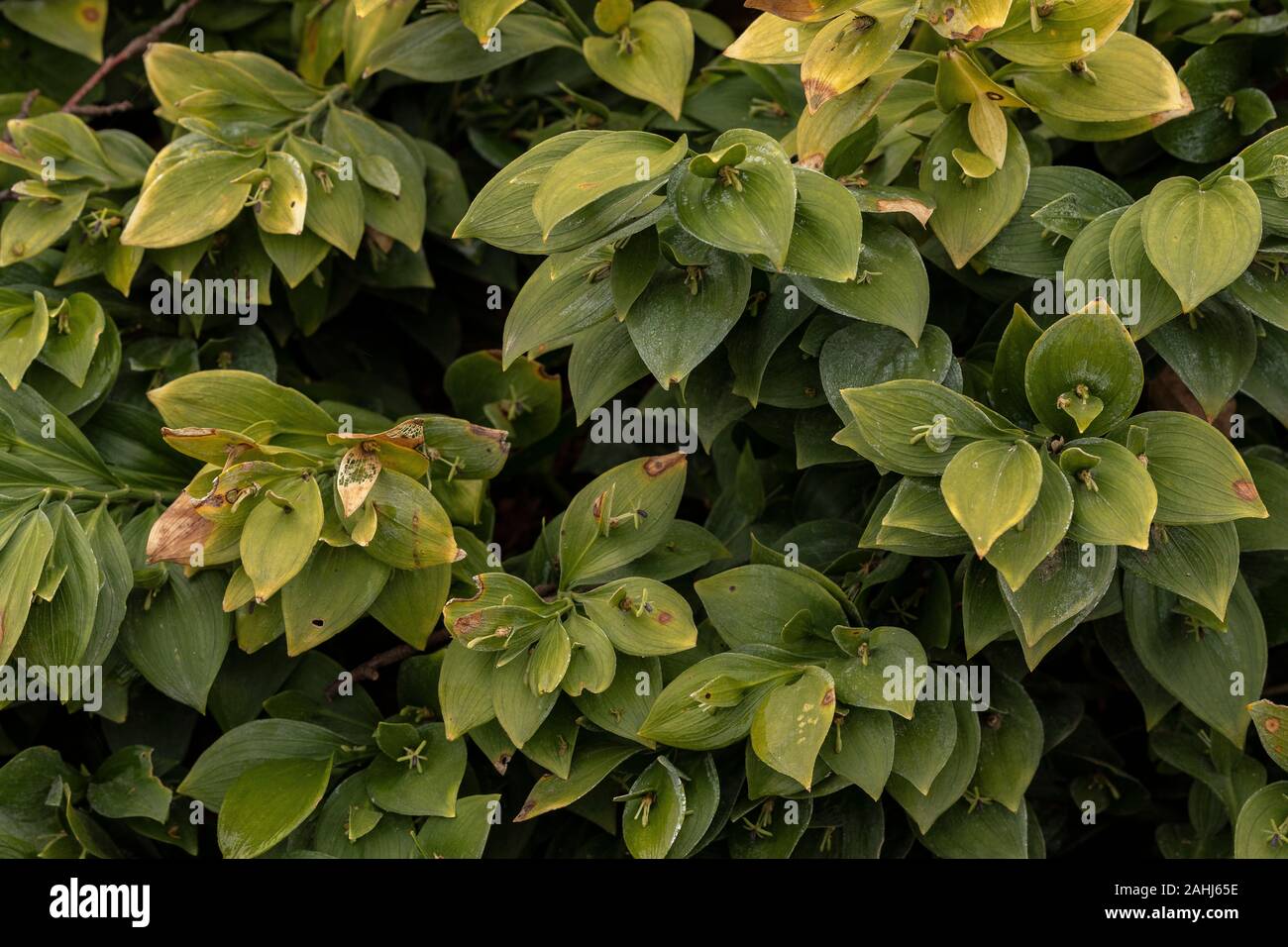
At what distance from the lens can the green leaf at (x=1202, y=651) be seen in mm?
1343

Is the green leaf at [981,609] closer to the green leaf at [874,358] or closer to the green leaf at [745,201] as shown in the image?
the green leaf at [874,358]

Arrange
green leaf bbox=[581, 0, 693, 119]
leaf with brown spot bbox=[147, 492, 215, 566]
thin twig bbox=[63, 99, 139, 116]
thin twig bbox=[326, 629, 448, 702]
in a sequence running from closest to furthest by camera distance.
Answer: leaf with brown spot bbox=[147, 492, 215, 566]
thin twig bbox=[326, 629, 448, 702]
green leaf bbox=[581, 0, 693, 119]
thin twig bbox=[63, 99, 139, 116]

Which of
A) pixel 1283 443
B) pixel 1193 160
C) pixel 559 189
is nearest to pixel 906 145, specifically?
pixel 1193 160

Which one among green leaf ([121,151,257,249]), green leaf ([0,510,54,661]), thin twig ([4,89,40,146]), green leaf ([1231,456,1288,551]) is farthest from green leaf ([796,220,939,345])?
thin twig ([4,89,40,146])

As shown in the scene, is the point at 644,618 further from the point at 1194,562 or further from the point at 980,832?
the point at 1194,562

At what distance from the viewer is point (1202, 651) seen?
1.36 m

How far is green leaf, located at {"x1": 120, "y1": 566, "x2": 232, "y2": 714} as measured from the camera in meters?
1.41

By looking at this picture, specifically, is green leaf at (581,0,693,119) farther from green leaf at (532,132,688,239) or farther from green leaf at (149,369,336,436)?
green leaf at (149,369,336,436)

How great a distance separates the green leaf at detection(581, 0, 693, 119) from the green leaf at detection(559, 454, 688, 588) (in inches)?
20.7

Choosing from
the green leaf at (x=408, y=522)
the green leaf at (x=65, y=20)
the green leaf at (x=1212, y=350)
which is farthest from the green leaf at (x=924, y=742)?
the green leaf at (x=65, y=20)

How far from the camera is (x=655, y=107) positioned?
69.0 inches

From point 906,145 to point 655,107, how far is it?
0.42m

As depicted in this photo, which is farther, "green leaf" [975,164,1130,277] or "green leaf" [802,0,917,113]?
"green leaf" [975,164,1130,277]
